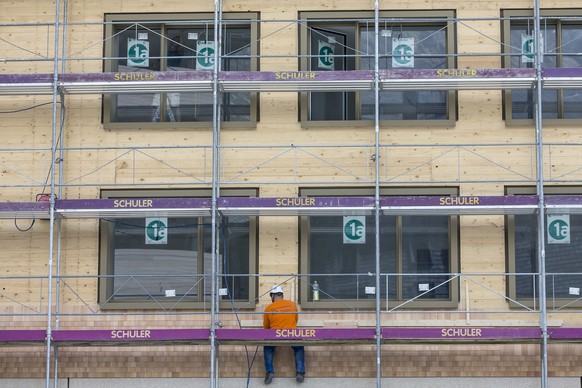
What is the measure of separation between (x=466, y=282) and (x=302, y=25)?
5.80m

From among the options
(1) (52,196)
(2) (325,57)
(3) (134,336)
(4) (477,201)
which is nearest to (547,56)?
(4) (477,201)

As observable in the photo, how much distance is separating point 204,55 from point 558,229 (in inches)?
296

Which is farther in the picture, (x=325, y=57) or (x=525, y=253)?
(x=325, y=57)

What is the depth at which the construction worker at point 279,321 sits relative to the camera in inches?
933

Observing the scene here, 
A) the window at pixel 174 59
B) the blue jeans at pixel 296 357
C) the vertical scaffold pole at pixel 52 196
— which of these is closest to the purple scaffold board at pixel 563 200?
the blue jeans at pixel 296 357

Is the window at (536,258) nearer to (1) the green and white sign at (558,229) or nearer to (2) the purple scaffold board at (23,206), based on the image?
(1) the green and white sign at (558,229)

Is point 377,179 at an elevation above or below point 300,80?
below

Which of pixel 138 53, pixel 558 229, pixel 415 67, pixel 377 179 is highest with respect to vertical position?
pixel 138 53

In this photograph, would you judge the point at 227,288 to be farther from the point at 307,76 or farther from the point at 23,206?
the point at 307,76

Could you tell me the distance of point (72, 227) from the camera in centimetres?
2502

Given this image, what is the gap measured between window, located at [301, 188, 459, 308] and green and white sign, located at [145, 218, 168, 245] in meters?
2.63

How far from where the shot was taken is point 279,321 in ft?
77.7

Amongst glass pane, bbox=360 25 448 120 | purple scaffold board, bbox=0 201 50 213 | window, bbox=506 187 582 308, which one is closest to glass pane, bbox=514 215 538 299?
window, bbox=506 187 582 308

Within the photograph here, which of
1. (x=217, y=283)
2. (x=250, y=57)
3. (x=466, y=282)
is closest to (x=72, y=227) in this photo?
(x=217, y=283)
